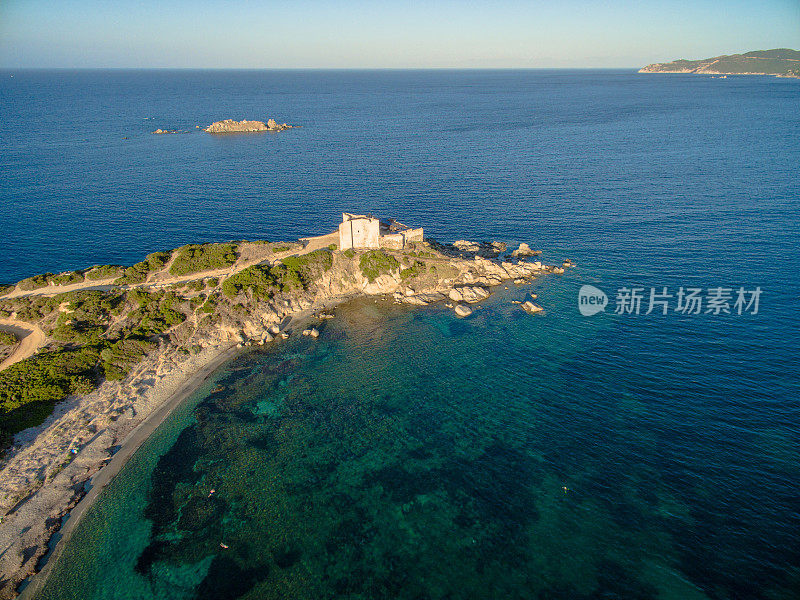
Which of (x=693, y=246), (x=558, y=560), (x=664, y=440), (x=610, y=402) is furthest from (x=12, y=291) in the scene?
(x=693, y=246)

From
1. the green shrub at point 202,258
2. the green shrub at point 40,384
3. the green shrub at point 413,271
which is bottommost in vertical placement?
the green shrub at point 40,384

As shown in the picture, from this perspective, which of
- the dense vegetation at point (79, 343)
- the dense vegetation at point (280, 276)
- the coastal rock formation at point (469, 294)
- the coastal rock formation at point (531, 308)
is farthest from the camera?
the coastal rock formation at point (469, 294)

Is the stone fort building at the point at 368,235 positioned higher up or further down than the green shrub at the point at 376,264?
higher up

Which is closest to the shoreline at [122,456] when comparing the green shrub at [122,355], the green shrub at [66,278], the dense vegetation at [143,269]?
the green shrub at [122,355]

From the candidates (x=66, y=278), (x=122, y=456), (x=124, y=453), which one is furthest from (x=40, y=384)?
(x=66, y=278)

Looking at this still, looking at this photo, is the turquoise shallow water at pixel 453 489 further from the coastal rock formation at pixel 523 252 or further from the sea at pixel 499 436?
the coastal rock formation at pixel 523 252

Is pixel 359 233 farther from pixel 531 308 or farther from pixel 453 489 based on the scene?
pixel 453 489

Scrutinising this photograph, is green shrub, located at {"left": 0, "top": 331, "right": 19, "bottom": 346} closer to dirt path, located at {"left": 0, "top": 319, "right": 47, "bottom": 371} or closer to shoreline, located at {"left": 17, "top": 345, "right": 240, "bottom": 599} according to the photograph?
dirt path, located at {"left": 0, "top": 319, "right": 47, "bottom": 371}
